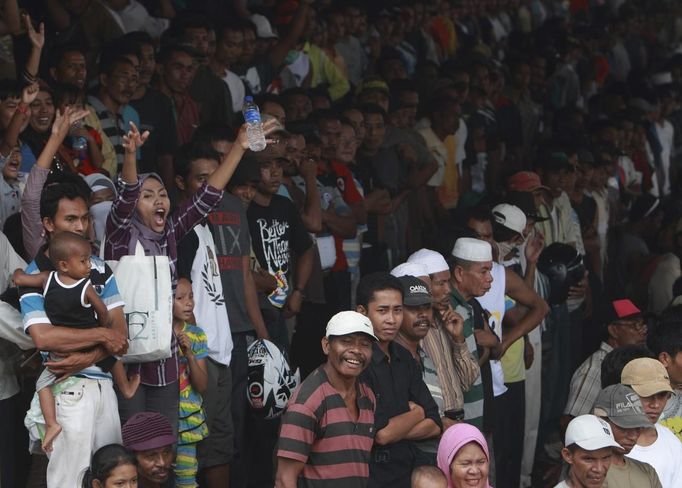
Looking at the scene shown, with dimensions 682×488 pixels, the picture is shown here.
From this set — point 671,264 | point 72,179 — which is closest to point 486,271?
point 72,179

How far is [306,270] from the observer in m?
9.04

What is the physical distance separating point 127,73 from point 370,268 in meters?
2.68

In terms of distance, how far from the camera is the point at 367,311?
7.11 m

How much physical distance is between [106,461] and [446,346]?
2174 millimetres

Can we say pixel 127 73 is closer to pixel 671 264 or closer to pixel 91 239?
pixel 91 239

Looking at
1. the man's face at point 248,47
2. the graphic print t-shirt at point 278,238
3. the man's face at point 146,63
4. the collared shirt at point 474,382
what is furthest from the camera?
the man's face at point 248,47

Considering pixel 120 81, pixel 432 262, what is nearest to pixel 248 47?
pixel 120 81

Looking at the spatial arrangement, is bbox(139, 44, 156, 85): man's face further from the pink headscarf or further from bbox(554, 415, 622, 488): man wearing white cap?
bbox(554, 415, 622, 488): man wearing white cap

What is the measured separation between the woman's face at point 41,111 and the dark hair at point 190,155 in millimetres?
745

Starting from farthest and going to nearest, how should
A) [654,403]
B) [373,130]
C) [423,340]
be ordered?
[373,130] < [423,340] < [654,403]

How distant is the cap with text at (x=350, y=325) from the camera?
652 centimetres

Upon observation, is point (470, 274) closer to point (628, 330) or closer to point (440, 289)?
point (440, 289)

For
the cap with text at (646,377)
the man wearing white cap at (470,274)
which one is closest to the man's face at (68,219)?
the man wearing white cap at (470,274)

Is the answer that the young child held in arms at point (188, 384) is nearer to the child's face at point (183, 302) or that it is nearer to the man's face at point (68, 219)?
the child's face at point (183, 302)
